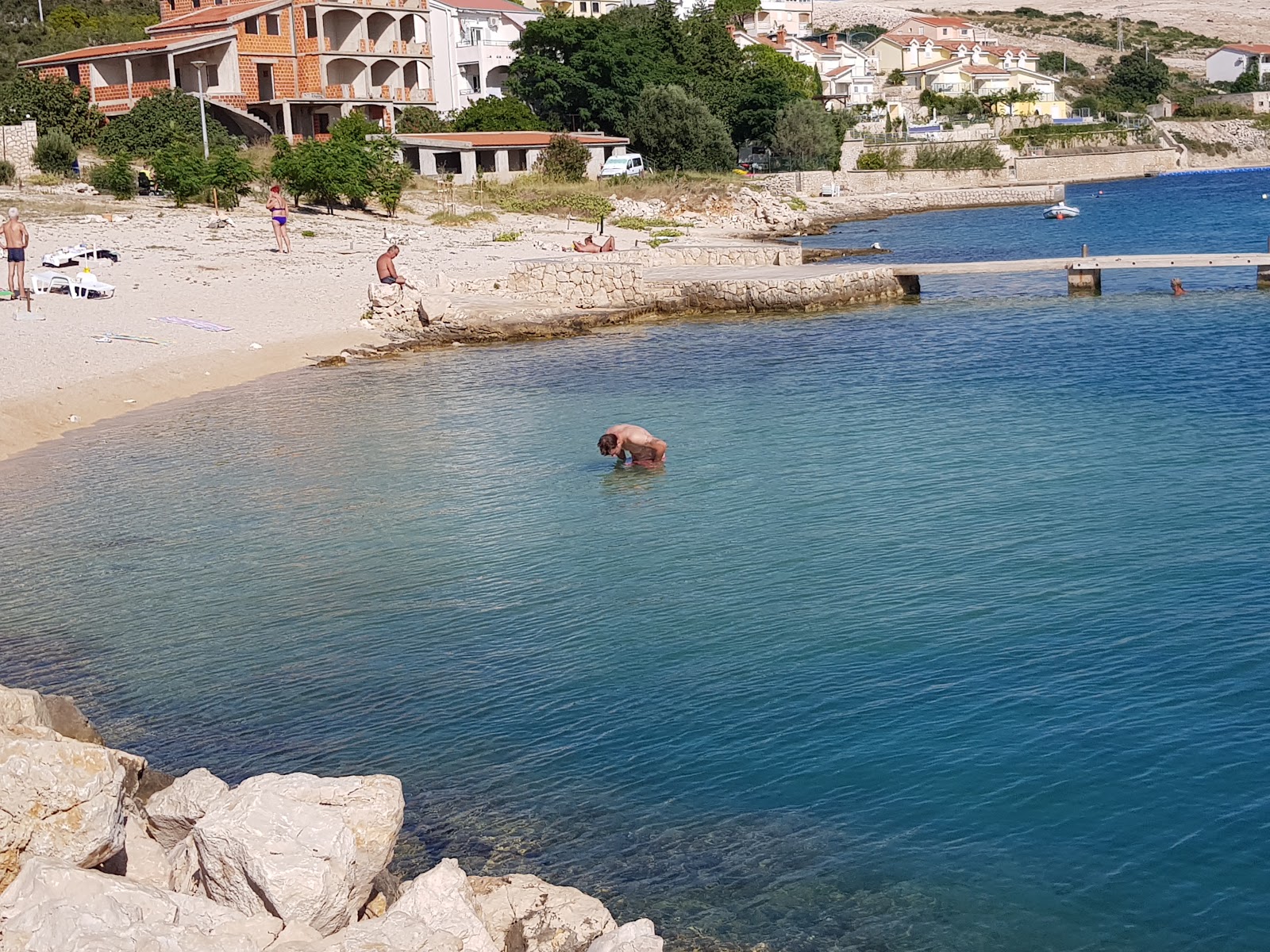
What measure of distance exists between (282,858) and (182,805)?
1165 mm

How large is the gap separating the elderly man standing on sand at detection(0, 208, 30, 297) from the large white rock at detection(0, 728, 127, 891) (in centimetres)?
2040

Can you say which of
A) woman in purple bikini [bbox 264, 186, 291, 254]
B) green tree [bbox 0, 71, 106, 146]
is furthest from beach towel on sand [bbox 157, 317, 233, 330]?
green tree [bbox 0, 71, 106, 146]

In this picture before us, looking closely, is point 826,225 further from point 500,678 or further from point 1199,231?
→ point 500,678

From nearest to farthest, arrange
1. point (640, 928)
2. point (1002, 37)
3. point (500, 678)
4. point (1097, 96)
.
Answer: point (640, 928)
point (500, 678)
point (1097, 96)
point (1002, 37)

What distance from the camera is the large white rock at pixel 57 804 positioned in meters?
5.97

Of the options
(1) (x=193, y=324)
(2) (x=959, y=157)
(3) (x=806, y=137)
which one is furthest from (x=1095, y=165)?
(1) (x=193, y=324)

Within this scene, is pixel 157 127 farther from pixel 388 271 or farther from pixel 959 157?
pixel 959 157

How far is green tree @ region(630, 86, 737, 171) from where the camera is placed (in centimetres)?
7394

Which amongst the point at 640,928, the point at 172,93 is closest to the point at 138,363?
the point at 640,928

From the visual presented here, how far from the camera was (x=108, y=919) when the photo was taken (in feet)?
17.5

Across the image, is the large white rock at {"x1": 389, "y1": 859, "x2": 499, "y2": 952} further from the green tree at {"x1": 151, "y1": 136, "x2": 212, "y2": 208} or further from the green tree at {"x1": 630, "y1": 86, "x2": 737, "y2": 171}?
the green tree at {"x1": 630, "y1": 86, "x2": 737, "y2": 171}

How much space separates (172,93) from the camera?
187ft

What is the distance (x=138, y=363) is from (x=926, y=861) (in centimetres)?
1834

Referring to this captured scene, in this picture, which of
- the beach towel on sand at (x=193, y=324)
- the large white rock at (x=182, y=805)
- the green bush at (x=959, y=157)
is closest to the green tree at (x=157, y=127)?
the beach towel on sand at (x=193, y=324)
